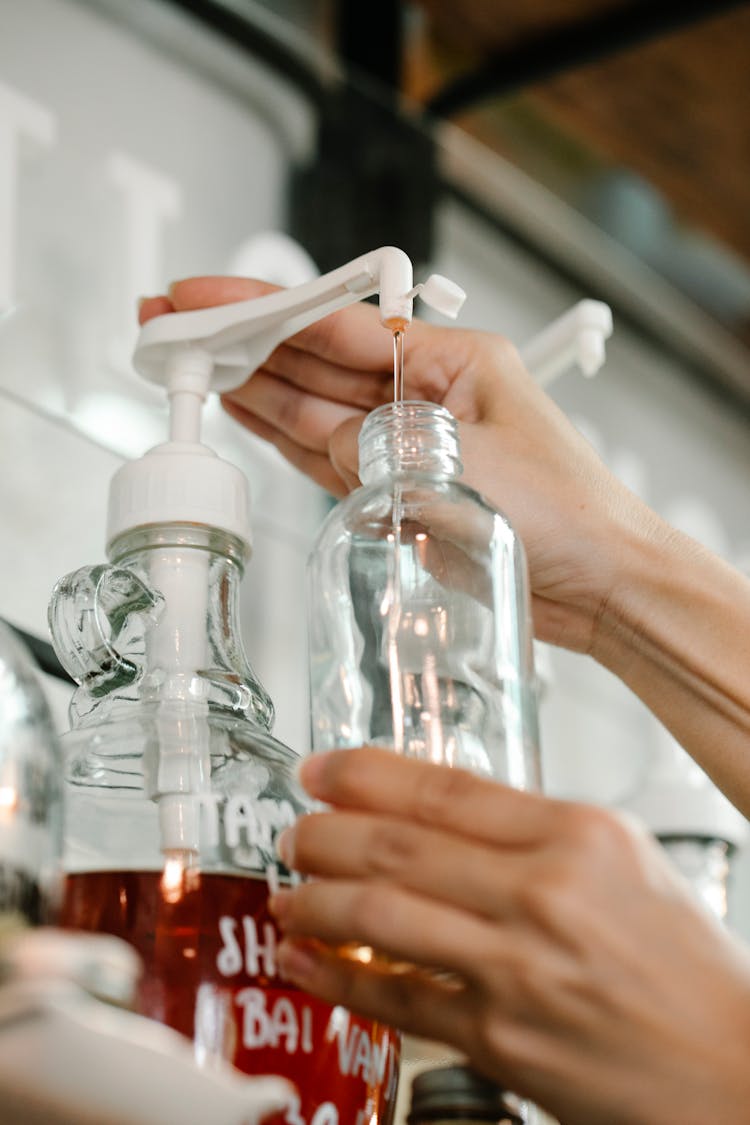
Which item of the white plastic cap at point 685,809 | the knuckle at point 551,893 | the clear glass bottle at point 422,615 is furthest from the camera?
the white plastic cap at point 685,809

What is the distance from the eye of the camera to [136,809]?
1.52 ft

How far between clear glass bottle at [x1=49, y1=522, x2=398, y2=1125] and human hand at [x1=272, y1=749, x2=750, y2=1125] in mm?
55

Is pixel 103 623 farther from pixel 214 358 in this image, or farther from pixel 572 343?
pixel 572 343

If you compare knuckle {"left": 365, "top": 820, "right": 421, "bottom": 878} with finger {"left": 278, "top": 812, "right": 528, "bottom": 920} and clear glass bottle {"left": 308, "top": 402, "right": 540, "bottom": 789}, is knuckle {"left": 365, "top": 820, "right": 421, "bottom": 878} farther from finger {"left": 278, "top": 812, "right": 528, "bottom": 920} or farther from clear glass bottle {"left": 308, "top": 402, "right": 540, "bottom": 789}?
clear glass bottle {"left": 308, "top": 402, "right": 540, "bottom": 789}

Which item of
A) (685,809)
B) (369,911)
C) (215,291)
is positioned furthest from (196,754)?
(685,809)

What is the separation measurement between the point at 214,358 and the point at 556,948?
0.33 metres

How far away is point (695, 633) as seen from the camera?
2.35 feet

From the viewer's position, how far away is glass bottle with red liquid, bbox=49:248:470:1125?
16.6 inches

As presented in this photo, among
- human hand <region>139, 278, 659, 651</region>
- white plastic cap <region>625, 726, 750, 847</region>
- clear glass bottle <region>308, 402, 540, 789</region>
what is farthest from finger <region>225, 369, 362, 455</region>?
white plastic cap <region>625, 726, 750, 847</region>

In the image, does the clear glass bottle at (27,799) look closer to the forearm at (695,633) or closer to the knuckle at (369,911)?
the knuckle at (369,911)

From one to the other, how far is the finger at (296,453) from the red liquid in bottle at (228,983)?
0.32m

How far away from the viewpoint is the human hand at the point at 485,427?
26.5 inches

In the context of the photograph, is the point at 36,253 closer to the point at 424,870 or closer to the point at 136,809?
the point at 136,809

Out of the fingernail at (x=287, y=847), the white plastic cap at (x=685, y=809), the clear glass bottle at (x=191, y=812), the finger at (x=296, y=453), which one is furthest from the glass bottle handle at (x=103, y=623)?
the white plastic cap at (x=685, y=809)
